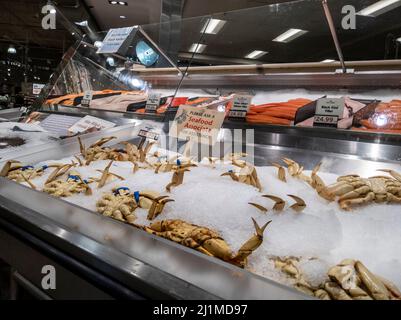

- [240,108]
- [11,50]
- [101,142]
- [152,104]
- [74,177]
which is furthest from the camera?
[11,50]

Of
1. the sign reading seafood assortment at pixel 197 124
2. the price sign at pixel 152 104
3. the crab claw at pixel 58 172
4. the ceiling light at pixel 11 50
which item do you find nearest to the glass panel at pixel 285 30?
the price sign at pixel 152 104

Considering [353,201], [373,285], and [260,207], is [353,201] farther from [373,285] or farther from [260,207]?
[373,285]

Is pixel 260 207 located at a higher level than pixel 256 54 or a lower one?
lower

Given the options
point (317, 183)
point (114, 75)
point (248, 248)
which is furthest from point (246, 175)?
point (114, 75)

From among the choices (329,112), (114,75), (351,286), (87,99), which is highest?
(114,75)

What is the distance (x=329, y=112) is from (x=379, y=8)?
750mm

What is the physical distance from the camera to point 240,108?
5.13 ft

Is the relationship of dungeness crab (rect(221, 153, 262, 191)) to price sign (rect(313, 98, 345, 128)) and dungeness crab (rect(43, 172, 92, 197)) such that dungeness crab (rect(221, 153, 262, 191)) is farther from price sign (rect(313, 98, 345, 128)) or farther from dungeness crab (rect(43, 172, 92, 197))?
dungeness crab (rect(43, 172, 92, 197))

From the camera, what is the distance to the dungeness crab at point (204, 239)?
709 millimetres

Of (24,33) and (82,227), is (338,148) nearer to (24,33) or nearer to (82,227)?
(82,227)

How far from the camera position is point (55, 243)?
2.67 ft

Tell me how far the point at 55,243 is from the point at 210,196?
46cm

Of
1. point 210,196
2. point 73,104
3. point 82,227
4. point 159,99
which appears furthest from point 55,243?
point 73,104

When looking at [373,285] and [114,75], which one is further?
[114,75]
